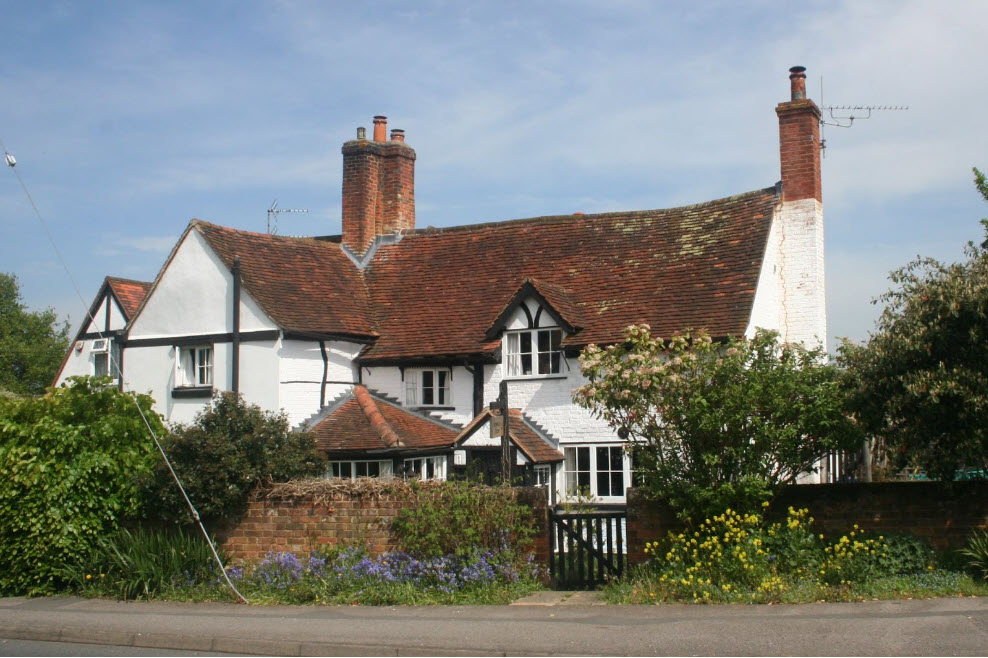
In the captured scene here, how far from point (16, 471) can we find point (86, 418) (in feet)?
4.10

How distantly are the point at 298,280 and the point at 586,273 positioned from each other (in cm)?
709

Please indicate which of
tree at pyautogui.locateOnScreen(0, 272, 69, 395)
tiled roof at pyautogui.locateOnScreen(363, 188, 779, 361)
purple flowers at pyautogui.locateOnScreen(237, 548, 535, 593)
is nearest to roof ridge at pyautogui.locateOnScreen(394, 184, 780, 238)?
tiled roof at pyautogui.locateOnScreen(363, 188, 779, 361)

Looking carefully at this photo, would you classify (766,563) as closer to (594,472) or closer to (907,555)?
(907,555)

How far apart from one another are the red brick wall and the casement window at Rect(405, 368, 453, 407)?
9018 mm

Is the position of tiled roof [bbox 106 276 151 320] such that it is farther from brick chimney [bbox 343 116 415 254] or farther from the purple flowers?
the purple flowers

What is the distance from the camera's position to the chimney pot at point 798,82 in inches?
875

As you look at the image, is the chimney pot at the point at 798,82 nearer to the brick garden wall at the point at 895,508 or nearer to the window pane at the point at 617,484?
the window pane at the point at 617,484

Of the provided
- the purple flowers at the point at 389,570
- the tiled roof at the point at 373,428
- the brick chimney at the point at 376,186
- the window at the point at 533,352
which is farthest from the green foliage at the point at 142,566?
the brick chimney at the point at 376,186

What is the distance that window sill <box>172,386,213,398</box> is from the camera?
22.8 meters

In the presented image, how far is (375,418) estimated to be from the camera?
21.1 meters

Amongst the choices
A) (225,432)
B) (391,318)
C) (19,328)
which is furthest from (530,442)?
(19,328)

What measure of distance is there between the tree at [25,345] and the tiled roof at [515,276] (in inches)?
1200

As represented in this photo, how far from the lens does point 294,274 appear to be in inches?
952

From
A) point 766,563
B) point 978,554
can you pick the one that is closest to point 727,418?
point 766,563
